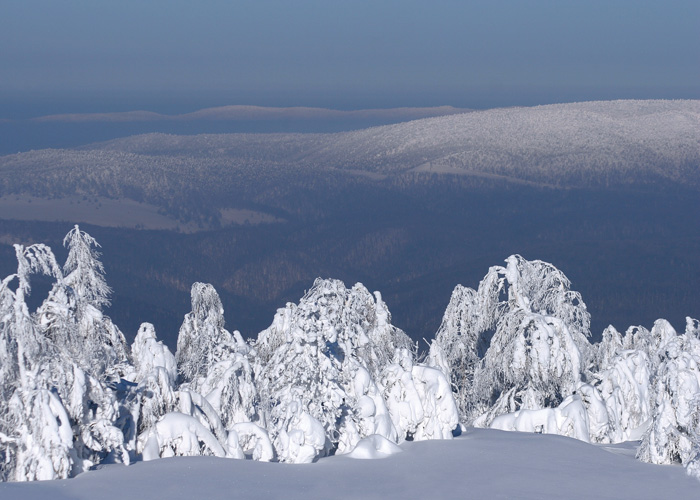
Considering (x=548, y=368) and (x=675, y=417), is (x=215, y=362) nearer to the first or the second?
(x=548, y=368)

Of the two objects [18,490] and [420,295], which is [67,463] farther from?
[420,295]

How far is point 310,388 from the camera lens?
17.3 meters

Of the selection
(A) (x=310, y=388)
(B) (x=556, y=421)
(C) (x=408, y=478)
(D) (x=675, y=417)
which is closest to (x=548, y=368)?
(B) (x=556, y=421)

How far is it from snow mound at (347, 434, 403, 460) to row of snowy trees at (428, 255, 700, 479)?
17.4ft

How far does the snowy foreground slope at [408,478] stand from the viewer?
521 inches

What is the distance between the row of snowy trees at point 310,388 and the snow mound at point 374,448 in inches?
1.3

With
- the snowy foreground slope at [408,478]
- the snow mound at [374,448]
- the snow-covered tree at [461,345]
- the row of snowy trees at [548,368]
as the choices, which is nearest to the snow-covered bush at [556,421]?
the row of snowy trees at [548,368]

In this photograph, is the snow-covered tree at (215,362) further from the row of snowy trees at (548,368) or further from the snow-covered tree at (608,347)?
the snow-covered tree at (608,347)

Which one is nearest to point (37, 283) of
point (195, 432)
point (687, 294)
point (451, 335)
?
point (451, 335)

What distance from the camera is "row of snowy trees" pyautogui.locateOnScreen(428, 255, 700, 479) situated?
18703 millimetres

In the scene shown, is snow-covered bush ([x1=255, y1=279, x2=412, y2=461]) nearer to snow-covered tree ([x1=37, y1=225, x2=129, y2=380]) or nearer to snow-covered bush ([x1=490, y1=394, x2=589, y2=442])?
snow-covered tree ([x1=37, y1=225, x2=129, y2=380])

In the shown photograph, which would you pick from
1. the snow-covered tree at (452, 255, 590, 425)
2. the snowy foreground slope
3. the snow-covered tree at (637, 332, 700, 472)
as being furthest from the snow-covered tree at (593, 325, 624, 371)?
the snowy foreground slope

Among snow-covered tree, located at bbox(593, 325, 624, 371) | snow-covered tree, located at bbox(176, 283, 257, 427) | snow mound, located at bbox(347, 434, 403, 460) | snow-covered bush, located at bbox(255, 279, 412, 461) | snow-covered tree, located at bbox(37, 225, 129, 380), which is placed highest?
snow-covered tree, located at bbox(37, 225, 129, 380)

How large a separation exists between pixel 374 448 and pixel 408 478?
185cm
